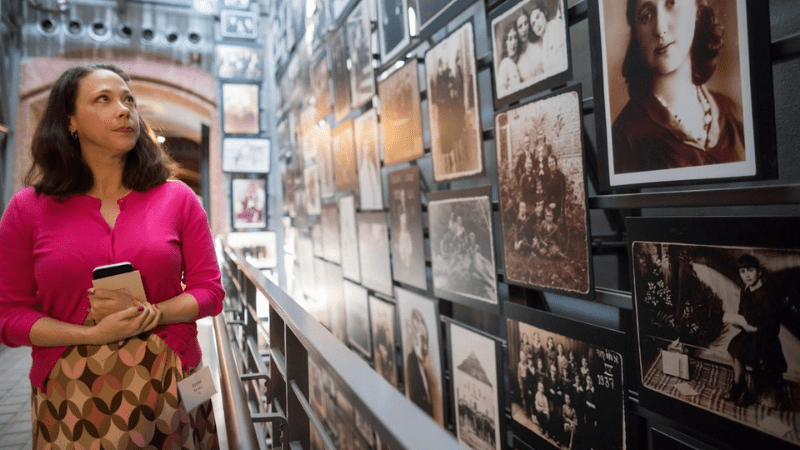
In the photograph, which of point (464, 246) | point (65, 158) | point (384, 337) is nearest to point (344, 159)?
point (384, 337)

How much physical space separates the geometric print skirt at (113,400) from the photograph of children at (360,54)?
2508 millimetres

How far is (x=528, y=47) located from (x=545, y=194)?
53 cm

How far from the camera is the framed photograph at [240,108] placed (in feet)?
28.9

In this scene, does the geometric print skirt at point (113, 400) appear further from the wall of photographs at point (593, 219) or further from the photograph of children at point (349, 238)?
the photograph of children at point (349, 238)

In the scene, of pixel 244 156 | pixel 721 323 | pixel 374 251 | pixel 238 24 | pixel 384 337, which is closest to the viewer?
pixel 721 323

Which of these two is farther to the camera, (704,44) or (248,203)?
(248,203)

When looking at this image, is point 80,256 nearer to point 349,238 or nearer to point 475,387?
point 475,387

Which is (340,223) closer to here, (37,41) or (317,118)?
(317,118)

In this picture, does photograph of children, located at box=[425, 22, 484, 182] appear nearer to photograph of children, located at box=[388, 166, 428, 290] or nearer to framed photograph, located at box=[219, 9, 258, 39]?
photograph of children, located at box=[388, 166, 428, 290]

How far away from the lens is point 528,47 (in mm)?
1913

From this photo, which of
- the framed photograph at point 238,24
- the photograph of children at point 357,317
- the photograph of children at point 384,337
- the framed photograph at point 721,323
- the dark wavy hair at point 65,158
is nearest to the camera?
the framed photograph at point 721,323

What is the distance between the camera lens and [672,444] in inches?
55.9

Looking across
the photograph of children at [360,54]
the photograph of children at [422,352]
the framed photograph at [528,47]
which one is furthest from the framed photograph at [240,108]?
the framed photograph at [528,47]

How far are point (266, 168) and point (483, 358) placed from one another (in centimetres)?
718
